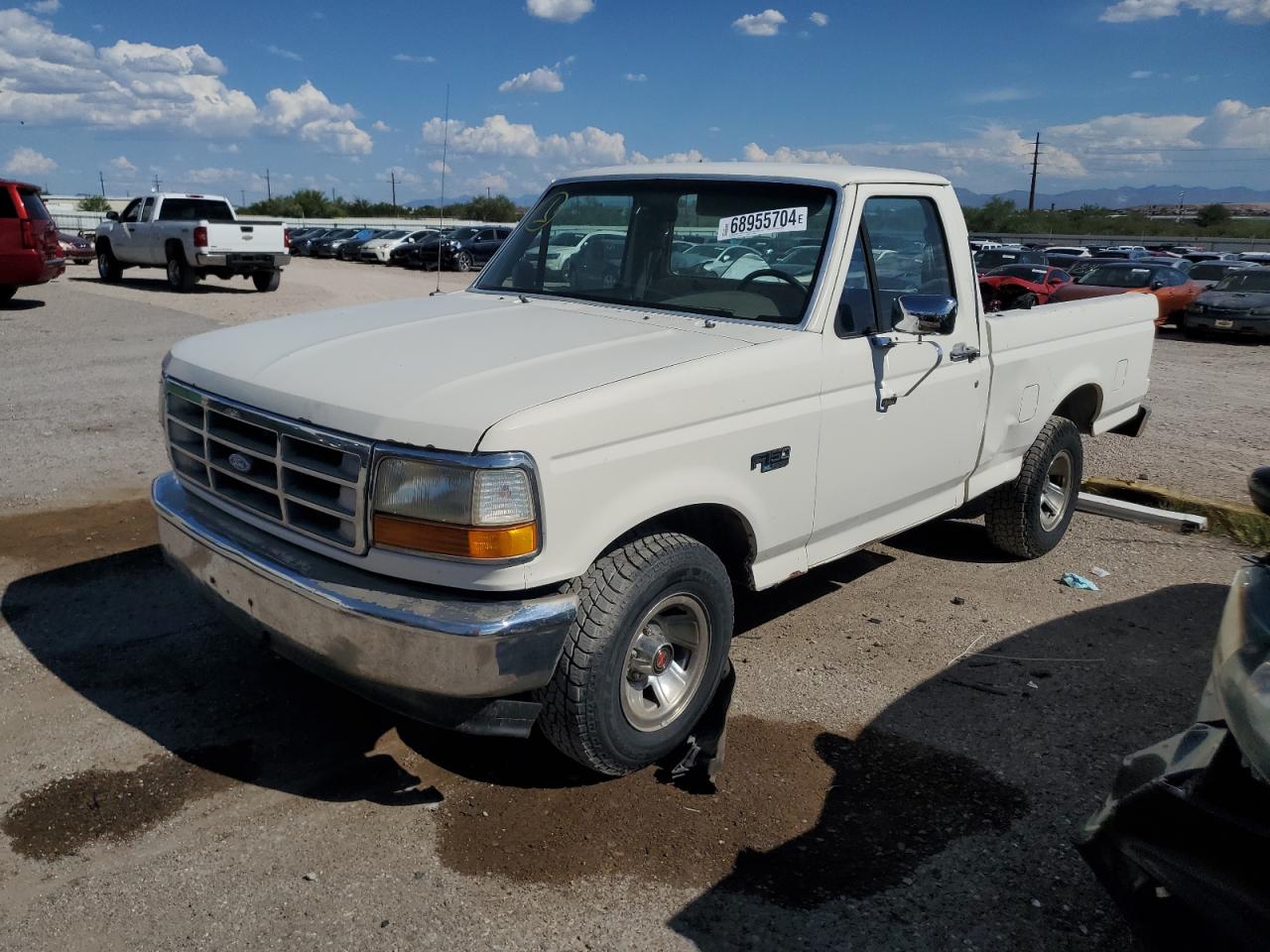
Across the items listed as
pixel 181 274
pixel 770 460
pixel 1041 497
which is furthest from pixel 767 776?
pixel 181 274

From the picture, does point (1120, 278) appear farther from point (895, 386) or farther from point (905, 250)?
point (895, 386)

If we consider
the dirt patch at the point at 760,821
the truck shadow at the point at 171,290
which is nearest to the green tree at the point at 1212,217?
the truck shadow at the point at 171,290

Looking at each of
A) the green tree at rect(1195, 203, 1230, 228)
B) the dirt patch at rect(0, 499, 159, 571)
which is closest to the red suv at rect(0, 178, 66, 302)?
the dirt patch at rect(0, 499, 159, 571)

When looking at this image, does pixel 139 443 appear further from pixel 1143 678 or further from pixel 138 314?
pixel 138 314

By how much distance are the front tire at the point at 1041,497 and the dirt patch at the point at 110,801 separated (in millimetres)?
4043

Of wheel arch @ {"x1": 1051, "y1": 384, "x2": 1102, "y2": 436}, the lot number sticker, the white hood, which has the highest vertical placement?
the lot number sticker

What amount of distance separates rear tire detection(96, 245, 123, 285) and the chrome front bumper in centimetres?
2293

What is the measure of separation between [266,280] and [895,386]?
19.5 meters

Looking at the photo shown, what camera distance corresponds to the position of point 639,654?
3.41 m

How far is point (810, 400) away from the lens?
379 cm

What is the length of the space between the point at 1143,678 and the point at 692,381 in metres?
2.59

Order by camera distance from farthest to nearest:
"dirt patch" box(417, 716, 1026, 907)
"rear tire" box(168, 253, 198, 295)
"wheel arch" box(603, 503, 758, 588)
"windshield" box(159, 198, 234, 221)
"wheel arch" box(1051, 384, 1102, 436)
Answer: "windshield" box(159, 198, 234, 221) < "rear tire" box(168, 253, 198, 295) < "wheel arch" box(1051, 384, 1102, 436) < "wheel arch" box(603, 503, 758, 588) < "dirt patch" box(417, 716, 1026, 907)

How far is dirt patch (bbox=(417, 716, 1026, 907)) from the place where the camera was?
3.07m

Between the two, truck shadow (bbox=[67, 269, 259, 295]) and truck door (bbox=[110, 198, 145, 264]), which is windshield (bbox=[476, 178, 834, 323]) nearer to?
truck shadow (bbox=[67, 269, 259, 295])
